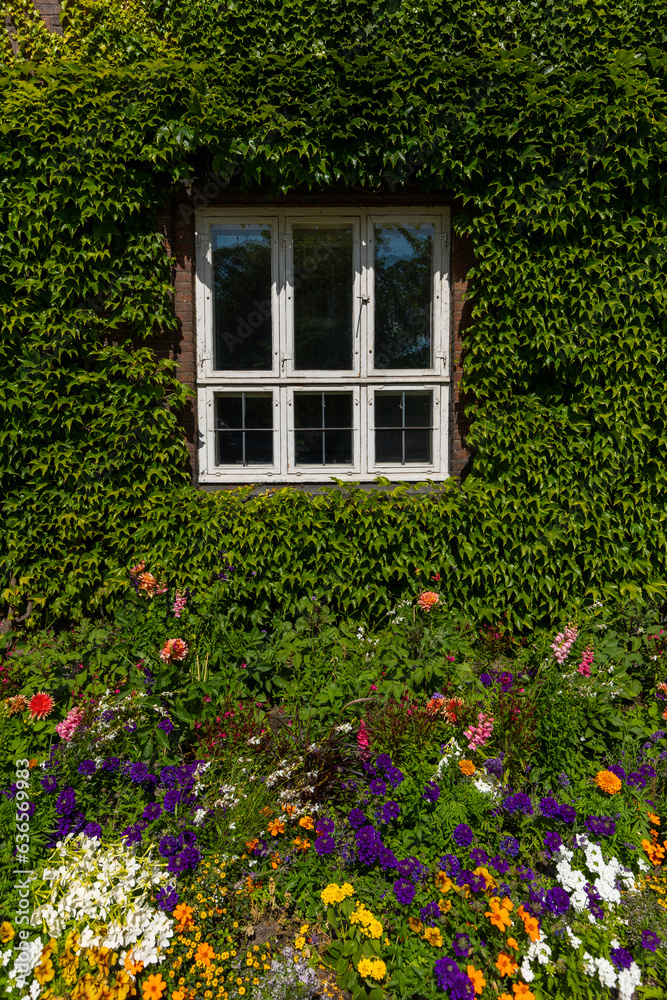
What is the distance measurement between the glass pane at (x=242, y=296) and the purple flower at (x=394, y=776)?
3.03 metres

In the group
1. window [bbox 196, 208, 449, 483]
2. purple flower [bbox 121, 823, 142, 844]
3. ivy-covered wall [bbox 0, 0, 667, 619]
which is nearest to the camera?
purple flower [bbox 121, 823, 142, 844]

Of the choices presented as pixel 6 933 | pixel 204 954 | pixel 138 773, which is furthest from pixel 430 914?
pixel 6 933

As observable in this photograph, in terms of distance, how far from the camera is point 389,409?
430 cm

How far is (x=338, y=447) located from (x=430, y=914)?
121 inches

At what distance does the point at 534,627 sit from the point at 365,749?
1.88 meters

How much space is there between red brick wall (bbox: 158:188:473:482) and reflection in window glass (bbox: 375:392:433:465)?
0.68 feet

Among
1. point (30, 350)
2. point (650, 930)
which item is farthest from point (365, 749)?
point (30, 350)

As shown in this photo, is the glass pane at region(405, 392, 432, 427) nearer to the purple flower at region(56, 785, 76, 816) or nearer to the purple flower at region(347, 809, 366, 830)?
the purple flower at region(347, 809, 366, 830)

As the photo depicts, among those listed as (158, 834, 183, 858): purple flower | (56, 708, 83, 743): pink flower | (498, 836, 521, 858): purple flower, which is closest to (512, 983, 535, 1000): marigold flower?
(498, 836, 521, 858): purple flower

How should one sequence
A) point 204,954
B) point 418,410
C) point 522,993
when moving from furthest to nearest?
1. point 418,410
2. point 204,954
3. point 522,993

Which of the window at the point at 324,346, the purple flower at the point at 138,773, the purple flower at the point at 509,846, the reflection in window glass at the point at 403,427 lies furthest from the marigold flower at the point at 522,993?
the reflection in window glass at the point at 403,427

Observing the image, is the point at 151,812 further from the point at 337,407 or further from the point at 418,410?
the point at 418,410

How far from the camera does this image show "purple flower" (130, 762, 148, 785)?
235cm

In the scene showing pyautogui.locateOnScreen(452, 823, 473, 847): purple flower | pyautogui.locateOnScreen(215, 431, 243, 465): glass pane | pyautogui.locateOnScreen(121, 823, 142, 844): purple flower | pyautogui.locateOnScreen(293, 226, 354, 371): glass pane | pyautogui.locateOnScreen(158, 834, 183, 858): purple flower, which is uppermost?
pyautogui.locateOnScreen(293, 226, 354, 371): glass pane
